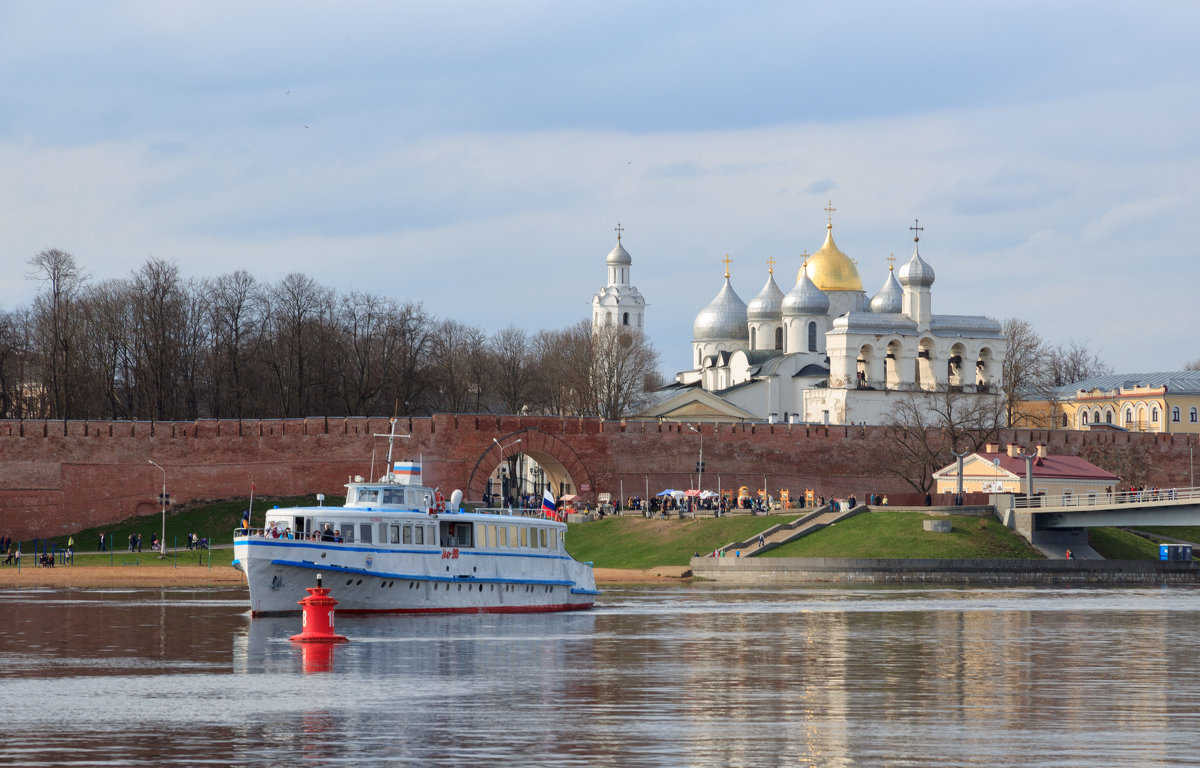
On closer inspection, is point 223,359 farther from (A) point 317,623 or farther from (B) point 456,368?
(A) point 317,623

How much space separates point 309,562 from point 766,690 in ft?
54.3

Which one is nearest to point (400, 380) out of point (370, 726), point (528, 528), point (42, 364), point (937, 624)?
point (42, 364)

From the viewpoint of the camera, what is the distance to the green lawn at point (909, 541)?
58938 mm

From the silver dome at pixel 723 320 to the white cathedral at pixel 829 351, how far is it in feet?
0.21

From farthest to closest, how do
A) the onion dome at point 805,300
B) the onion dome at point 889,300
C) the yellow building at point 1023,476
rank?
the onion dome at point 805,300 < the onion dome at point 889,300 < the yellow building at point 1023,476

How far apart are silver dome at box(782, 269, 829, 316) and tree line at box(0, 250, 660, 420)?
13.3 m

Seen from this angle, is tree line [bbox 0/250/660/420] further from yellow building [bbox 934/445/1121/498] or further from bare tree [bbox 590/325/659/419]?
yellow building [bbox 934/445/1121/498]

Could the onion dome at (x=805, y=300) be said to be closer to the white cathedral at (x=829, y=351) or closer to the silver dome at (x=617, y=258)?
the white cathedral at (x=829, y=351)

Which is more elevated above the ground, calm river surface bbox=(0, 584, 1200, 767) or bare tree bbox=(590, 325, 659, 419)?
bare tree bbox=(590, 325, 659, 419)

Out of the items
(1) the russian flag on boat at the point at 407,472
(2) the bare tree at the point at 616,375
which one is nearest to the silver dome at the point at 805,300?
(2) the bare tree at the point at 616,375

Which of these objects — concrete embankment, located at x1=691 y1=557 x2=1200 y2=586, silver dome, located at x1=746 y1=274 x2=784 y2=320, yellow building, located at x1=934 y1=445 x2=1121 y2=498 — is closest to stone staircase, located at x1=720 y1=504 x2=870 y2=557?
concrete embankment, located at x1=691 y1=557 x2=1200 y2=586

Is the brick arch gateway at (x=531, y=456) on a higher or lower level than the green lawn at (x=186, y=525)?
higher

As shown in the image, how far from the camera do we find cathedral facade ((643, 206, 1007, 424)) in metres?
95.1

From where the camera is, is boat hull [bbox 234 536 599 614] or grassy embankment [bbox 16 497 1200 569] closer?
boat hull [bbox 234 536 599 614]
